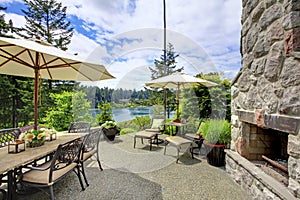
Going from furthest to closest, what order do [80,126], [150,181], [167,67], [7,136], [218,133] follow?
1. [167,67]
2. [80,126]
3. [218,133]
4. [7,136]
5. [150,181]

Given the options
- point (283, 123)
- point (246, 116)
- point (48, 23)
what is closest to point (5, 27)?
point (48, 23)

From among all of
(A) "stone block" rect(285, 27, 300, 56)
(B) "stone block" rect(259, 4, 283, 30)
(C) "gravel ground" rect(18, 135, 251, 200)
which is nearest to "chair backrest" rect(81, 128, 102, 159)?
(C) "gravel ground" rect(18, 135, 251, 200)

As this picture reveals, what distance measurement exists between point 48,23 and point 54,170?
11918mm

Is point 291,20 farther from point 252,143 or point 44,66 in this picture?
point 44,66

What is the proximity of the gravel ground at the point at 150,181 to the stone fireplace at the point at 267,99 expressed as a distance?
0.40 metres

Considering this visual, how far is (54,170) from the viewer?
205 centimetres

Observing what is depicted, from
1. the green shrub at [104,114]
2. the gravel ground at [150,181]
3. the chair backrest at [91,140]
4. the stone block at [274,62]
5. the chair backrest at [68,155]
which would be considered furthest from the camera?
the green shrub at [104,114]

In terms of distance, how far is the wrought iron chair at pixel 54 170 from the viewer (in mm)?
1985

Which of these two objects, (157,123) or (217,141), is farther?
(157,123)

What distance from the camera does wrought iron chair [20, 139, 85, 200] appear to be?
199cm

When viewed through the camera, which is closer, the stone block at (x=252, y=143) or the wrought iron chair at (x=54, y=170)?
the wrought iron chair at (x=54, y=170)

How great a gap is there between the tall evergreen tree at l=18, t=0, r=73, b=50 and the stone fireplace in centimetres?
1134

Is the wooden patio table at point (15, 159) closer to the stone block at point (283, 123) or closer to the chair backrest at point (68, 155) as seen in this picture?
the chair backrest at point (68, 155)

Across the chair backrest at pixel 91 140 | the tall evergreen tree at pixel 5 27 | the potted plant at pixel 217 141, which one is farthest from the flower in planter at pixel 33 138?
the tall evergreen tree at pixel 5 27
